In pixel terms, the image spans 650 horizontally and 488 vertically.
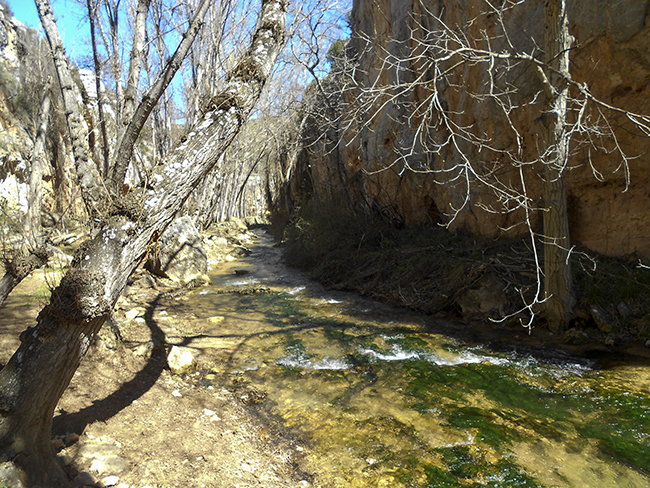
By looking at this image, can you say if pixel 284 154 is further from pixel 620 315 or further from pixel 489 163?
pixel 620 315

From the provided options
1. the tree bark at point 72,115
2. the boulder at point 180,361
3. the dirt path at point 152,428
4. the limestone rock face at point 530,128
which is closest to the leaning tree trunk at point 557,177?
the limestone rock face at point 530,128

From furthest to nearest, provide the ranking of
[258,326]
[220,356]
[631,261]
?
1. [258,326]
2. [631,261]
3. [220,356]

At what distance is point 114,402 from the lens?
124 inches

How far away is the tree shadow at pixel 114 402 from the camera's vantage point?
2680 millimetres

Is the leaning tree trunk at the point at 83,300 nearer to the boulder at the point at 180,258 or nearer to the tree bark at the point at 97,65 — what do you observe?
the tree bark at the point at 97,65

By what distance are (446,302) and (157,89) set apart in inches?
202

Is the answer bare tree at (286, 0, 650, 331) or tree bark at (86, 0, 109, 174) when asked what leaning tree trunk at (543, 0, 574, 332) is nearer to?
bare tree at (286, 0, 650, 331)

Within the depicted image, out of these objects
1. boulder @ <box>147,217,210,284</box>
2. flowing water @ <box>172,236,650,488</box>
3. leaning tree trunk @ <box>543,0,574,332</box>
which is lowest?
flowing water @ <box>172,236,650,488</box>

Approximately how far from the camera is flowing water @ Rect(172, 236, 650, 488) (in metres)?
2.71

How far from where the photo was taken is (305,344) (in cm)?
515

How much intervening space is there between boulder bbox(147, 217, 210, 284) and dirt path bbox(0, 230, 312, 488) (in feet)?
14.6

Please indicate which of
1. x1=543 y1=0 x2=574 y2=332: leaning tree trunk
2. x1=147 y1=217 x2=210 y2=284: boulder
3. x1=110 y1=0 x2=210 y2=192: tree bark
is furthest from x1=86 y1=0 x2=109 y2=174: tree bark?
x1=543 y1=0 x2=574 y2=332: leaning tree trunk

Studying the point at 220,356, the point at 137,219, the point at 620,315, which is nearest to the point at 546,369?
the point at 620,315

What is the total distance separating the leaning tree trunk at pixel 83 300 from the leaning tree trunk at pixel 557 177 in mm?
3458
